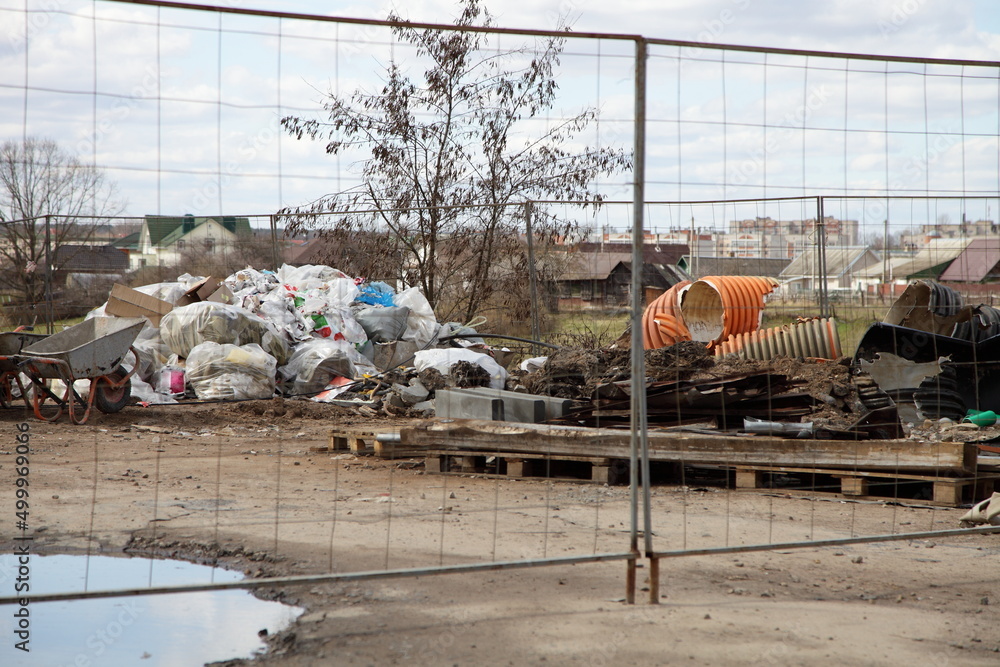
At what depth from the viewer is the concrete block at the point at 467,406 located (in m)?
6.17

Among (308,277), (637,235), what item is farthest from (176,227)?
(637,235)

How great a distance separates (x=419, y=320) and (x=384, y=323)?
0.48 meters

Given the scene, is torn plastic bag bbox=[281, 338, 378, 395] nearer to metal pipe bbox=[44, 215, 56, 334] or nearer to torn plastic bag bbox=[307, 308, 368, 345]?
torn plastic bag bbox=[307, 308, 368, 345]

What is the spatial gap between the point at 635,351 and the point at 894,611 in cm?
152

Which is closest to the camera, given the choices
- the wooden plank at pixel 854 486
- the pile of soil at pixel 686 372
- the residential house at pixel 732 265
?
the wooden plank at pixel 854 486

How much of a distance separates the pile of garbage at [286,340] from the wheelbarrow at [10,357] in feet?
2.93

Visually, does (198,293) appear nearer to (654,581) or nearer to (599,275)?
(599,275)

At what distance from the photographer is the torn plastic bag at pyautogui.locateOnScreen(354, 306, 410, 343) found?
995 centimetres

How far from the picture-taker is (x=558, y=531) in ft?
14.4

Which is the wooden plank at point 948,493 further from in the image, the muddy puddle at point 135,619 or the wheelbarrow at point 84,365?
the wheelbarrow at point 84,365

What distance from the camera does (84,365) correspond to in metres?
7.36

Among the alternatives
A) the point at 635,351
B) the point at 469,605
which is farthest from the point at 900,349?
the point at 469,605

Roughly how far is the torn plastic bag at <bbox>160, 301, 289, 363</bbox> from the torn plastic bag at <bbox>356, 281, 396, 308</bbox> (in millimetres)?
1472

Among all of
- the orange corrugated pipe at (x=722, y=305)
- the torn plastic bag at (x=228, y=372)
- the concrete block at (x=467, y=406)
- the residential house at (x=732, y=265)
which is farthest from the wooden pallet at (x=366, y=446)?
the residential house at (x=732, y=265)
